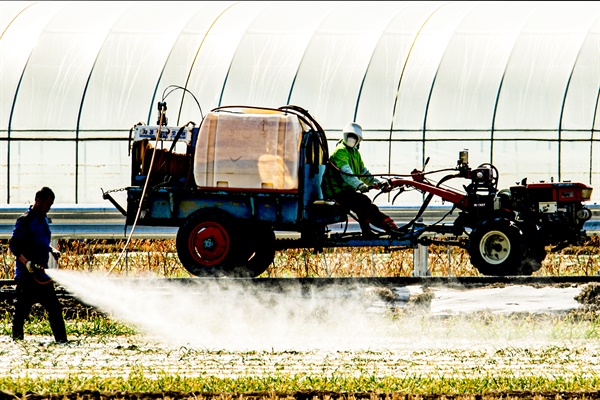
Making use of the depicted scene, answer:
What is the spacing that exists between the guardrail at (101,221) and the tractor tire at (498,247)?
7.12 feet

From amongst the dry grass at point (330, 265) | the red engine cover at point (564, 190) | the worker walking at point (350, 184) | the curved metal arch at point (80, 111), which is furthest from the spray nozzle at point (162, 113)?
the curved metal arch at point (80, 111)

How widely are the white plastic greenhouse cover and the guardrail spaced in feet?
14.2

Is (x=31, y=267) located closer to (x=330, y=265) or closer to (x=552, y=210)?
(x=552, y=210)

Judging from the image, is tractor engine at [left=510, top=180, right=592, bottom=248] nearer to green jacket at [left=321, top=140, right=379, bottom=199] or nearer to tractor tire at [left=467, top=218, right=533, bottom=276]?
tractor tire at [left=467, top=218, right=533, bottom=276]

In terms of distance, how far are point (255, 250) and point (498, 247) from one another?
2581 mm

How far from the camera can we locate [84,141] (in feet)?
67.1

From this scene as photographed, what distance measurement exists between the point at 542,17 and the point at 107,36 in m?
7.83

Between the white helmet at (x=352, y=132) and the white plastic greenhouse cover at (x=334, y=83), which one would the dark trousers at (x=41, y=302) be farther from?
the white plastic greenhouse cover at (x=334, y=83)

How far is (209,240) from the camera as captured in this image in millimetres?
12312

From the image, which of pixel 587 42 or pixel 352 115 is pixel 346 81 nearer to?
pixel 352 115

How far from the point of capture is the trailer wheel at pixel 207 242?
1230 centimetres

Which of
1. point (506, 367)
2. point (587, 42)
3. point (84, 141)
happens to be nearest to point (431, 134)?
point (587, 42)

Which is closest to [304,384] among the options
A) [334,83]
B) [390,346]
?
[390,346]

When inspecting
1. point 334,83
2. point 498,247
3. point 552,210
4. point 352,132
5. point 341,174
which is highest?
point 334,83
